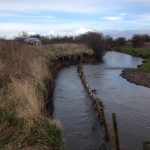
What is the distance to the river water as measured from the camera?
A: 16656 mm

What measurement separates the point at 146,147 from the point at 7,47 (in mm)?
16871

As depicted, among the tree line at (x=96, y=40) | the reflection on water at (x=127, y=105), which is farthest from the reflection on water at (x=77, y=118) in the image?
the tree line at (x=96, y=40)

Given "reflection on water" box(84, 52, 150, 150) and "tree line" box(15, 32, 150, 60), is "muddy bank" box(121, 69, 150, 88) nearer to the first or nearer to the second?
"reflection on water" box(84, 52, 150, 150)

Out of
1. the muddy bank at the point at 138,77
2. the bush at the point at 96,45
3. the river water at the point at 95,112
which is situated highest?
the bush at the point at 96,45

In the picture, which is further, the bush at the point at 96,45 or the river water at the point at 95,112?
the bush at the point at 96,45

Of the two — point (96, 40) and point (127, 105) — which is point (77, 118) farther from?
point (96, 40)

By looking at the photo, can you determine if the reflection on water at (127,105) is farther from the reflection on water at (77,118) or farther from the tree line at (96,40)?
the tree line at (96,40)

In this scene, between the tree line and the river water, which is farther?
the tree line

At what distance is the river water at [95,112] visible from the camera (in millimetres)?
16656

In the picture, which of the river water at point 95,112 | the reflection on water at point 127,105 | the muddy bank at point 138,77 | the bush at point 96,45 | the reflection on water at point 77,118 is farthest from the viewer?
the bush at point 96,45

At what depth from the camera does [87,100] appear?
26438mm

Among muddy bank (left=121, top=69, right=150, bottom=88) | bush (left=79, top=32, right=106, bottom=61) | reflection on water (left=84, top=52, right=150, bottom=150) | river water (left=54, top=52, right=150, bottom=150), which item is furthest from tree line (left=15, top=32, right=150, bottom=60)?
river water (left=54, top=52, right=150, bottom=150)

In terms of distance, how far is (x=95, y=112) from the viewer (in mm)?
21828

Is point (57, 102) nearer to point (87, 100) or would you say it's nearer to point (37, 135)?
point (87, 100)
